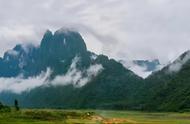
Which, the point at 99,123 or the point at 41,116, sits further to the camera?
the point at 41,116

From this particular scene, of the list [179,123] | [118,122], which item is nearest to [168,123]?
[179,123]

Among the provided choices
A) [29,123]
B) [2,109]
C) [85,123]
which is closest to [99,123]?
[85,123]

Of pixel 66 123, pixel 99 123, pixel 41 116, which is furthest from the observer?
pixel 41 116

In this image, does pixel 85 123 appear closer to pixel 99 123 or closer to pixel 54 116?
pixel 99 123

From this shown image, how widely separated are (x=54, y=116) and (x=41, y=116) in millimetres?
4787

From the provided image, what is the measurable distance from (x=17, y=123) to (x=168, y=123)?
43476 millimetres

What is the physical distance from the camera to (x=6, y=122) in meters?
118

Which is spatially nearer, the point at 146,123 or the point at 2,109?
the point at 146,123

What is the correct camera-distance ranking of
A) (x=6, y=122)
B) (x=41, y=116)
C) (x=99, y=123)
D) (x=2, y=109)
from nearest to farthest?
(x=6, y=122) < (x=99, y=123) < (x=41, y=116) < (x=2, y=109)

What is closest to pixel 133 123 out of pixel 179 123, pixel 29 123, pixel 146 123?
pixel 146 123

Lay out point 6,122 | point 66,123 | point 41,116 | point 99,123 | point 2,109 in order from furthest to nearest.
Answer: point 2,109, point 41,116, point 99,123, point 66,123, point 6,122

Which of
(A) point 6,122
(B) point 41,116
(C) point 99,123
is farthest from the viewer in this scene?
(B) point 41,116

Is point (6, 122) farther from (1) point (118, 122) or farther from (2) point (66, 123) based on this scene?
(1) point (118, 122)

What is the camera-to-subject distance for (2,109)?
168m
